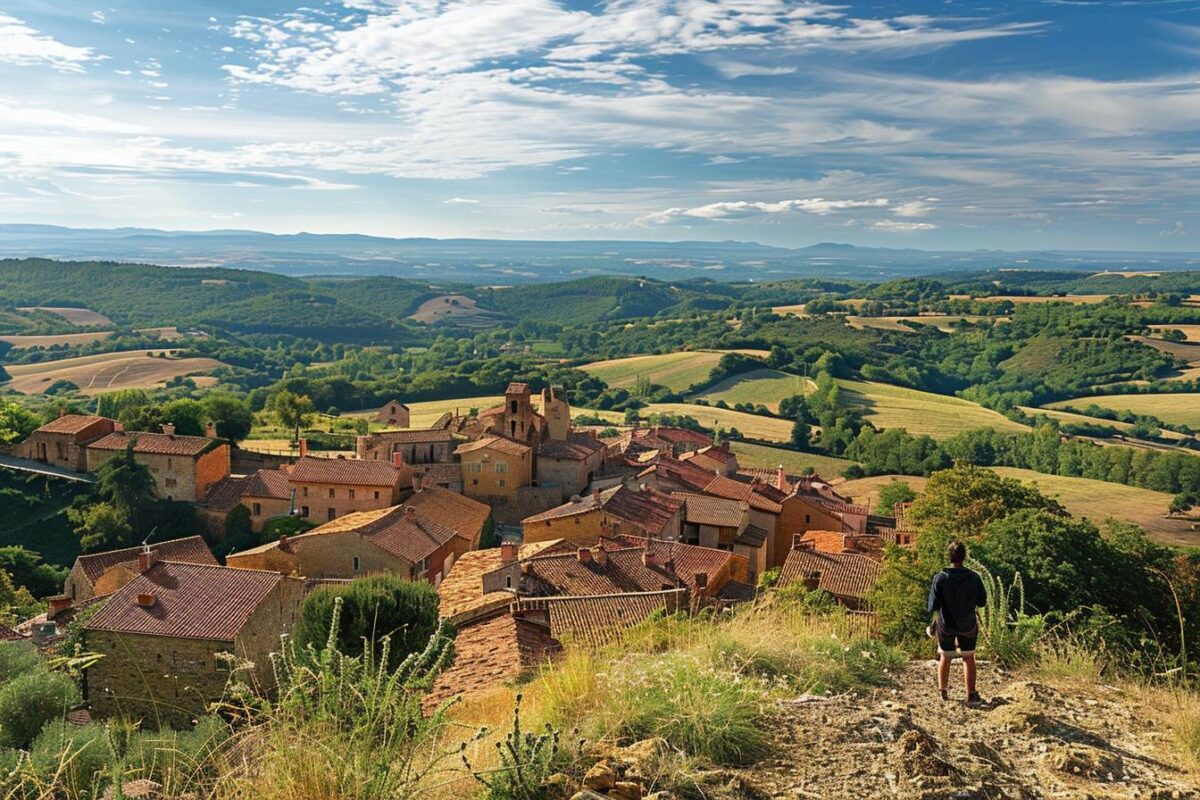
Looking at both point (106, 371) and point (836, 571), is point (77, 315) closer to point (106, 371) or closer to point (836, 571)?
point (106, 371)

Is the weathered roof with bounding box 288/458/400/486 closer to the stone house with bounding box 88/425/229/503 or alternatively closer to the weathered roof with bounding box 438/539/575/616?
the stone house with bounding box 88/425/229/503

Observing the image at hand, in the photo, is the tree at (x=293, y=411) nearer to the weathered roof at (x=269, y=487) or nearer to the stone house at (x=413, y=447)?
the stone house at (x=413, y=447)

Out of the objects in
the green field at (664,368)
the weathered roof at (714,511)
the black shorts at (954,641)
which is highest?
the black shorts at (954,641)

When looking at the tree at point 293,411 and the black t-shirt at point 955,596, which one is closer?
the black t-shirt at point 955,596

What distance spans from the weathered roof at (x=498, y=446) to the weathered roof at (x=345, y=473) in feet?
15.6

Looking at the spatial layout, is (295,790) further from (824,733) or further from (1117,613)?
(1117,613)

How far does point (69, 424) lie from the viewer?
50000mm

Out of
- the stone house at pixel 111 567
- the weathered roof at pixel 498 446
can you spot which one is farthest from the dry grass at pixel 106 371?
the stone house at pixel 111 567

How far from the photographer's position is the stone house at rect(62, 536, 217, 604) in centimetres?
3025

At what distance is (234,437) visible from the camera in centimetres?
5644

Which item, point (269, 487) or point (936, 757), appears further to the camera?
point (269, 487)

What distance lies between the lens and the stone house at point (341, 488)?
4125 cm

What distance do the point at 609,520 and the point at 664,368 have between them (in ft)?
320

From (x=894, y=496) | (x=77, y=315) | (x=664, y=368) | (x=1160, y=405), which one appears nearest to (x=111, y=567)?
(x=894, y=496)
